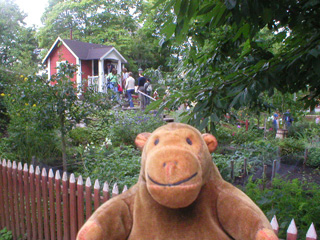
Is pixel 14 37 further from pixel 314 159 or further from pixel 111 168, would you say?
pixel 314 159

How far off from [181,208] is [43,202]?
283 centimetres

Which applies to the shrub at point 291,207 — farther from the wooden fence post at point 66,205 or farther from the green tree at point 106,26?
the green tree at point 106,26

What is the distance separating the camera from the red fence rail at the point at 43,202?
10.5 ft

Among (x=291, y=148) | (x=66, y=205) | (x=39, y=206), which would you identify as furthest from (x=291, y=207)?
(x=291, y=148)

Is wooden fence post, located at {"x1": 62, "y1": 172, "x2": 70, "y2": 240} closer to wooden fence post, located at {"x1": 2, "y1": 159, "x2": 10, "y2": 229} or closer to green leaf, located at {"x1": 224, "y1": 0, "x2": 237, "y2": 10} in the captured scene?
wooden fence post, located at {"x1": 2, "y1": 159, "x2": 10, "y2": 229}

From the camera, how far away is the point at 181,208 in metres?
1.32

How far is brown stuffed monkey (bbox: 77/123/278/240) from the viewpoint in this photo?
1177mm

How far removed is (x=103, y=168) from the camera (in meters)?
4.80

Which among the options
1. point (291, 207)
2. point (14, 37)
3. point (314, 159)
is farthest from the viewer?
point (14, 37)

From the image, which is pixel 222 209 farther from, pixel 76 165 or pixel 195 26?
pixel 76 165

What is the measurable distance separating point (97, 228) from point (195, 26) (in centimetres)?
210

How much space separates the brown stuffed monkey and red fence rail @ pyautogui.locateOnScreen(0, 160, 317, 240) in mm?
1569

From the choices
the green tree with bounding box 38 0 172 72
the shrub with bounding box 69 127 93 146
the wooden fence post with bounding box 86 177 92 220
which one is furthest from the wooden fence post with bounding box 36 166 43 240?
the green tree with bounding box 38 0 172 72

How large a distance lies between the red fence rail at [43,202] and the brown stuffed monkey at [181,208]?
157 centimetres
